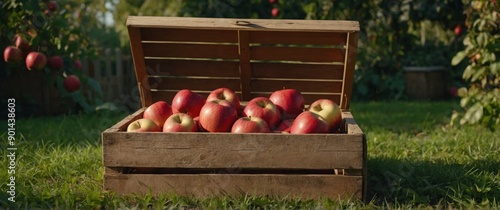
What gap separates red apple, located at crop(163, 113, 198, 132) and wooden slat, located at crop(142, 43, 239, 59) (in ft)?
2.04

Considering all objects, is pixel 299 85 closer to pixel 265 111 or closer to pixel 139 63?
pixel 265 111

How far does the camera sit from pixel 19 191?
2.98 meters

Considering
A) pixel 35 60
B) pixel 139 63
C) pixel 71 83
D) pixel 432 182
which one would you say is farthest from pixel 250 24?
pixel 71 83

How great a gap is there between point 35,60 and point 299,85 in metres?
2.87

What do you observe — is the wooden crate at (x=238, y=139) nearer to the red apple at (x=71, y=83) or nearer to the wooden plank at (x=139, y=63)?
the wooden plank at (x=139, y=63)

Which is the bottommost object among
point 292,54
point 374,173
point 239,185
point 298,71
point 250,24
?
point 374,173

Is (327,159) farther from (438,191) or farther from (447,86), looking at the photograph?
(447,86)

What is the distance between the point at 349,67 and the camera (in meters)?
3.34

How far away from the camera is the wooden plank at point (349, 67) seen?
3123 mm

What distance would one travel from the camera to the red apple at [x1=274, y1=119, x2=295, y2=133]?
305 centimetres

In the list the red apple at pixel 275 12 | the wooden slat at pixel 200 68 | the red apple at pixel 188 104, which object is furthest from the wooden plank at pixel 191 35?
the red apple at pixel 275 12

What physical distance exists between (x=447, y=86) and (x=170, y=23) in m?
6.53

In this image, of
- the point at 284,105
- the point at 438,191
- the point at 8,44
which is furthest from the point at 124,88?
the point at 438,191

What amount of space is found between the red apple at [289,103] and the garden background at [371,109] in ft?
1.87
